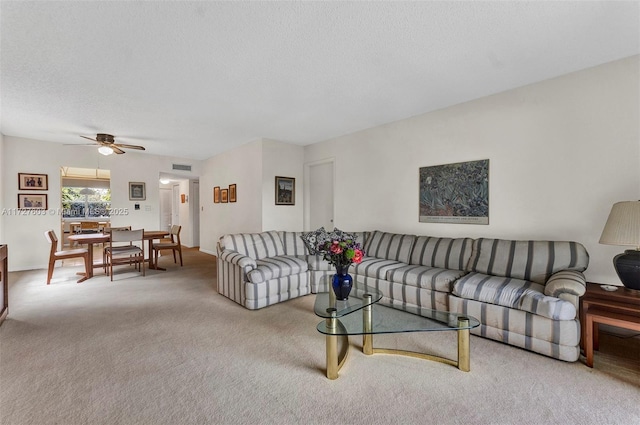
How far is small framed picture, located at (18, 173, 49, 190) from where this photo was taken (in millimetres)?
5344

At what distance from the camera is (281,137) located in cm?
534

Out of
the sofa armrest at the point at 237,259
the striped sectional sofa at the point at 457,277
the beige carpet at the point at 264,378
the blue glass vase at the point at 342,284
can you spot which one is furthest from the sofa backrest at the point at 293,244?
the blue glass vase at the point at 342,284

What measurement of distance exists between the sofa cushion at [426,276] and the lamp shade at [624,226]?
1.21 m

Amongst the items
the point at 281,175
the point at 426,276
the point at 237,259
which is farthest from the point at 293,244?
the point at 426,276

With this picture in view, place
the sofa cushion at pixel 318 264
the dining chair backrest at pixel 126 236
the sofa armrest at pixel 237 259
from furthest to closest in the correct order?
1. the dining chair backrest at pixel 126 236
2. the sofa cushion at pixel 318 264
3. the sofa armrest at pixel 237 259

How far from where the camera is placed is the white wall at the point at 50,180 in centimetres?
525

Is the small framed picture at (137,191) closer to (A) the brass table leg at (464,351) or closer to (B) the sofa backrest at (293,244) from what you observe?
(B) the sofa backrest at (293,244)

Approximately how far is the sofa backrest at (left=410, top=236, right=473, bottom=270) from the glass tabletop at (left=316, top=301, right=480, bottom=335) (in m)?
1.16

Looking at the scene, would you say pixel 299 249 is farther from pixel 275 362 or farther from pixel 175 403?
pixel 175 403

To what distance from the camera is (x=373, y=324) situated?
2180mm

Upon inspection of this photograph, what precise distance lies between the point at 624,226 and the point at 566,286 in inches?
23.8

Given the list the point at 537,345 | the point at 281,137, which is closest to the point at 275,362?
the point at 537,345

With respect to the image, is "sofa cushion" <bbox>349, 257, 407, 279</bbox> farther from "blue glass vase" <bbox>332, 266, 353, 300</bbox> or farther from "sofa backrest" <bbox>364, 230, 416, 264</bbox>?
"blue glass vase" <bbox>332, 266, 353, 300</bbox>

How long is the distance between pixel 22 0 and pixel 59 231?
5526mm
